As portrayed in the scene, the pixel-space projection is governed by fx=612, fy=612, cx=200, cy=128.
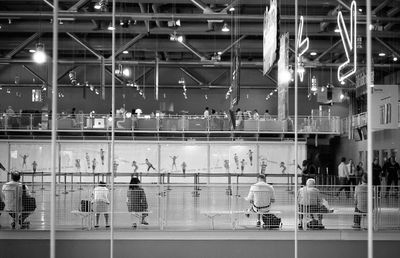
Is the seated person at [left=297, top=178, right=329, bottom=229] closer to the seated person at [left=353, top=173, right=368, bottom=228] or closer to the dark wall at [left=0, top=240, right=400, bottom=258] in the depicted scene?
the dark wall at [left=0, top=240, right=400, bottom=258]

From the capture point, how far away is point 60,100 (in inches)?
1950

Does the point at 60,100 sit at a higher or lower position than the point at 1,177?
higher

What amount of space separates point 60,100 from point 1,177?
44.4 ft

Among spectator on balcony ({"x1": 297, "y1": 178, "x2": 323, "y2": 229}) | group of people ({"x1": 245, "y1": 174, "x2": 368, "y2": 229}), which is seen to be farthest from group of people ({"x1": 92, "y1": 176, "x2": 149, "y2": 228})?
spectator on balcony ({"x1": 297, "y1": 178, "x2": 323, "y2": 229})

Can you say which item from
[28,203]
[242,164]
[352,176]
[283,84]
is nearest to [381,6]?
[352,176]

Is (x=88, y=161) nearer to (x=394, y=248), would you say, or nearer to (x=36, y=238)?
(x=36, y=238)

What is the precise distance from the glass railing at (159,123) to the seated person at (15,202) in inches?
877

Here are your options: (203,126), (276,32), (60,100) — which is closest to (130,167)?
(203,126)

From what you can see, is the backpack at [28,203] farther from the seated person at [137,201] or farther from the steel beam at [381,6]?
the steel beam at [381,6]

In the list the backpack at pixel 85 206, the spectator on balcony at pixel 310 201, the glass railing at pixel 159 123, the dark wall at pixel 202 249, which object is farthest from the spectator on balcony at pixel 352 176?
the backpack at pixel 85 206

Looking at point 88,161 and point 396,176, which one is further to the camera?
point 88,161

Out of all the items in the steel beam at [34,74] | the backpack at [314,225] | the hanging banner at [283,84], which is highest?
the steel beam at [34,74]

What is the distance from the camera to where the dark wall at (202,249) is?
48.1 feet

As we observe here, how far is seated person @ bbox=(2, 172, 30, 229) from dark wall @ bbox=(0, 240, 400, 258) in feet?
2.03
